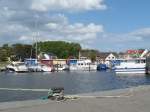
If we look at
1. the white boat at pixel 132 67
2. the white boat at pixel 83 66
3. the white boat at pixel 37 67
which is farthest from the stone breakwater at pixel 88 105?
the white boat at pixel 83 66

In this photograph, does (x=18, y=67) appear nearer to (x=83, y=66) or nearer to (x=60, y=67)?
(x=60, y=67)

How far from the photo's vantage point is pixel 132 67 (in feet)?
381

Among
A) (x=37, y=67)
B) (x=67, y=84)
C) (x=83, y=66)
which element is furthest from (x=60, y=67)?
(x=67, y=84)

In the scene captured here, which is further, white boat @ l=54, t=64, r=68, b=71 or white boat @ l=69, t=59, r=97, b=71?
white boat @ l=69, t=59, r=97, b=71

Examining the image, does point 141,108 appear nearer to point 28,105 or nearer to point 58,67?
point 28,105

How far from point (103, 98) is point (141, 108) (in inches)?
148

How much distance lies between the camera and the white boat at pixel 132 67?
115375 millimetres

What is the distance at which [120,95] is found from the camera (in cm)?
2164

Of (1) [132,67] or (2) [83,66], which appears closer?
(1) [132,67]

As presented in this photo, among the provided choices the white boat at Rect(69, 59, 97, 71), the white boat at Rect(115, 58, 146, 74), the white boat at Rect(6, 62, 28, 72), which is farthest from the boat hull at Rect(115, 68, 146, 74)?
the white boat at Rect(69, 59, 97, 71)

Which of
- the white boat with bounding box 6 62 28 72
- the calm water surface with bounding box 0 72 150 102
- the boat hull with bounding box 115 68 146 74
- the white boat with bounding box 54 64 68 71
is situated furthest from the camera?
the white boat with bounding box 54 64 68 71

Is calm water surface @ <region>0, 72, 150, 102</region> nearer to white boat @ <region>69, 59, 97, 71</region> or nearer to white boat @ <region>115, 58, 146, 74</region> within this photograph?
Answer: white boat @ <region>115, 58, 146, 74</region>

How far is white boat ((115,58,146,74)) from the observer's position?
11538 cm

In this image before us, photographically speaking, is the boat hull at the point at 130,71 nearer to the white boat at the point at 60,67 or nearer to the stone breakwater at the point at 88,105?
the white boat at the point at 60,67
